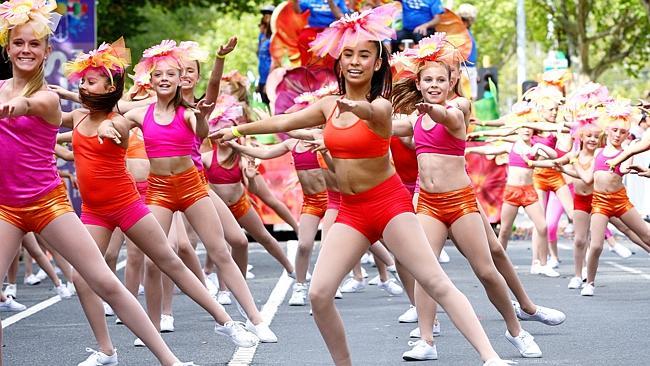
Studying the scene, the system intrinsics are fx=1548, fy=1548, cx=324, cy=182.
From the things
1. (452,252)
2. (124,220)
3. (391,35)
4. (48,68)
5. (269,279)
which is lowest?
(452,252)

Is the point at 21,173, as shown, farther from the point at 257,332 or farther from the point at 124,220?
the point at 257,332

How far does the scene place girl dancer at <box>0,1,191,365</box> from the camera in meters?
8.28

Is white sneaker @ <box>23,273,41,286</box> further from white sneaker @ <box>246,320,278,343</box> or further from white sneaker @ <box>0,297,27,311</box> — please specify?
white sneaker @ <box>246,320,278,343</box>

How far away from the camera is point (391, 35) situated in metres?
8.33

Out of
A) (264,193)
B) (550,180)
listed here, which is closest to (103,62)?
(264,193)

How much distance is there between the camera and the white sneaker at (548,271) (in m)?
16.8

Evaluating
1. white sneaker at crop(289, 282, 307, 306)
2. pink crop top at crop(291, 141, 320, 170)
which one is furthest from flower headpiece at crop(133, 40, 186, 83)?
pink crop top at crop(291, 141, 320, 170)

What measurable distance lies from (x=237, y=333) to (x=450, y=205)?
1.61m

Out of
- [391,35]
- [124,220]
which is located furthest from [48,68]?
[391,35]

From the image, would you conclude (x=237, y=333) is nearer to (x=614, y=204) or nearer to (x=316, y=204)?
(x=316, y=204)

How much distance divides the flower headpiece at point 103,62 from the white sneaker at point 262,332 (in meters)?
2.15

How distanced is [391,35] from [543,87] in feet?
26.9

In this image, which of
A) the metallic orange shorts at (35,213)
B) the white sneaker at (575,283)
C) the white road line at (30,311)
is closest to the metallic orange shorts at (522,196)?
the white sneaker at (575,283)

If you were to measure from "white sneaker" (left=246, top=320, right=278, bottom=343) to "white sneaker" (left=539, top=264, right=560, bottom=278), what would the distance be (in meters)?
6.46
